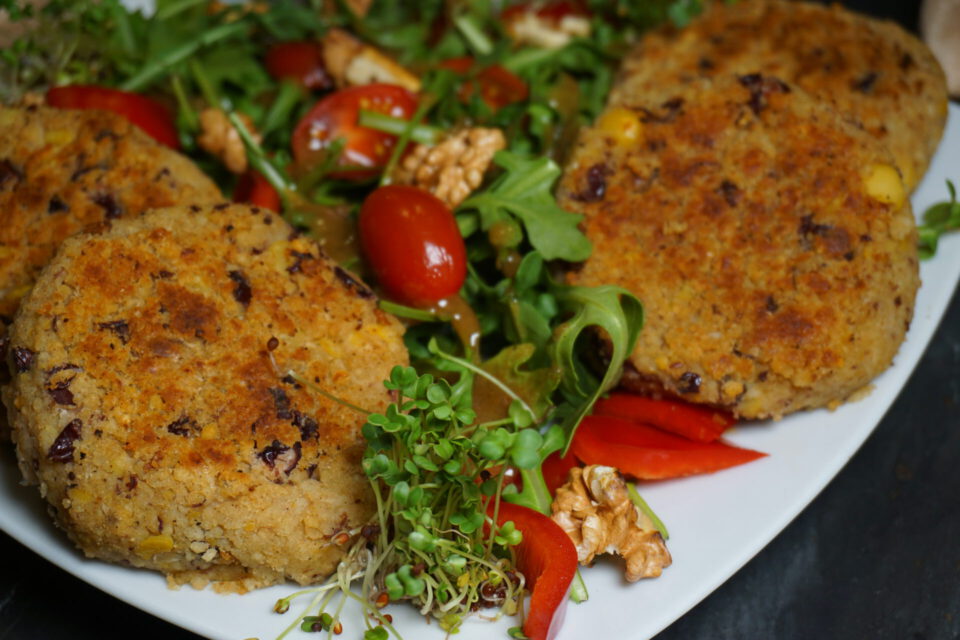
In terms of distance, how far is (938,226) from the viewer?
346cm

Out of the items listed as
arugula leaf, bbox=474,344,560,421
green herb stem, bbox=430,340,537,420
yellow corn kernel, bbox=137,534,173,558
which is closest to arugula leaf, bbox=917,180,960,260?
arugula leaf, bbox=474,344,560,421

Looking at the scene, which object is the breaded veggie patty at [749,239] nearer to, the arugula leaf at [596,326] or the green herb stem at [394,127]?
the arugula leaf at [596,326]

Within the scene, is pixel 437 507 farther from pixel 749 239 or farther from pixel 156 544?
pixel 749 239

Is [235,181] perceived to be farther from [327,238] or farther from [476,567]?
[476,567]

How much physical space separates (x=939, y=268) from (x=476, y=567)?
2114 mm

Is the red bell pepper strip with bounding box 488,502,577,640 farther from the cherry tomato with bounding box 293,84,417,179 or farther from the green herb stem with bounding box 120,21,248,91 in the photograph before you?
the green herb stem with bounding box 120,21,248,91

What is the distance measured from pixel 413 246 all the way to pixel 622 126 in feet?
3.00

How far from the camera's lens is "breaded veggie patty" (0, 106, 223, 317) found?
3102 mm

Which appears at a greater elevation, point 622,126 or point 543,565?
point 622,126

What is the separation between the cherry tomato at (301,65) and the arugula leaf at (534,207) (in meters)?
1.19

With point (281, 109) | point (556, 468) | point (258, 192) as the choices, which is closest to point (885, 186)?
point (556, 468)

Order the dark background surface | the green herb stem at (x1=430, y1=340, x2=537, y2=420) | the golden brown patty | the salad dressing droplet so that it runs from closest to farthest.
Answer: the green herb stem at (x1=430, y1=340, x2=537, y2=420) < the dark background surface < the salad dressing droplet < the golden brown patty

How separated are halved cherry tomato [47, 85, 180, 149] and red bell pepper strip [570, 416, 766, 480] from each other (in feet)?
6.90

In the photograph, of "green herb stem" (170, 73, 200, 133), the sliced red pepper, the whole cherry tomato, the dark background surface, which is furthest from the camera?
the whole cherry tomato
